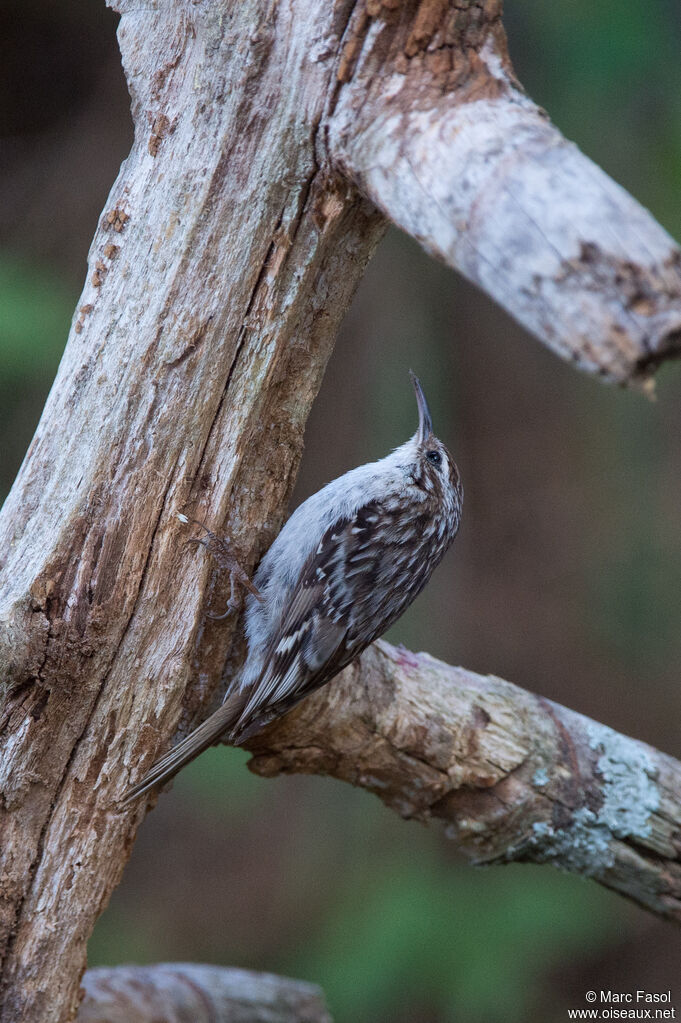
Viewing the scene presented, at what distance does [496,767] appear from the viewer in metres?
2.44

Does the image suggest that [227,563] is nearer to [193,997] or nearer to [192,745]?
[192,745]

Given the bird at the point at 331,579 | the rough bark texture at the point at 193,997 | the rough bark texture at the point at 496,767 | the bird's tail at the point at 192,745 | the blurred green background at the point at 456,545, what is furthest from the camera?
the blurred green background at the point at 456,545

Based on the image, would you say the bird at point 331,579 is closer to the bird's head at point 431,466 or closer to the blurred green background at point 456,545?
the bird's head at point 431,466

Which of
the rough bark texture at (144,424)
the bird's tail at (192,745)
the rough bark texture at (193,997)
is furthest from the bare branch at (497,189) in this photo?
the rough bark texture at (193,997)

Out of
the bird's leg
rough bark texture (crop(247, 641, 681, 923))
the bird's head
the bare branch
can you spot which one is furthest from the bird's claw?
the bare branch

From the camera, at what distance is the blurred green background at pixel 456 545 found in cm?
346

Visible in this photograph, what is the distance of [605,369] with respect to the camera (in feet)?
4.09

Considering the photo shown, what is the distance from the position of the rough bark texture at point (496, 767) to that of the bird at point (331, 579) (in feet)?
0.64

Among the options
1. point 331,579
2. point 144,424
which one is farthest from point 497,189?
point 331,579

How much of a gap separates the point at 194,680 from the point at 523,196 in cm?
129

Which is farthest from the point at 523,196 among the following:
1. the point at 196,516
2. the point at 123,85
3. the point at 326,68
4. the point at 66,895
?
the point at 123,85

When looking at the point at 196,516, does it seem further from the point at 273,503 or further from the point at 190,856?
the point at 190,856

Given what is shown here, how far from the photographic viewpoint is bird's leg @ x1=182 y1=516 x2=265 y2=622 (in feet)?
6.52

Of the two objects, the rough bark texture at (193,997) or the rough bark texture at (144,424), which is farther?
the rough bark texture at (193,997)
